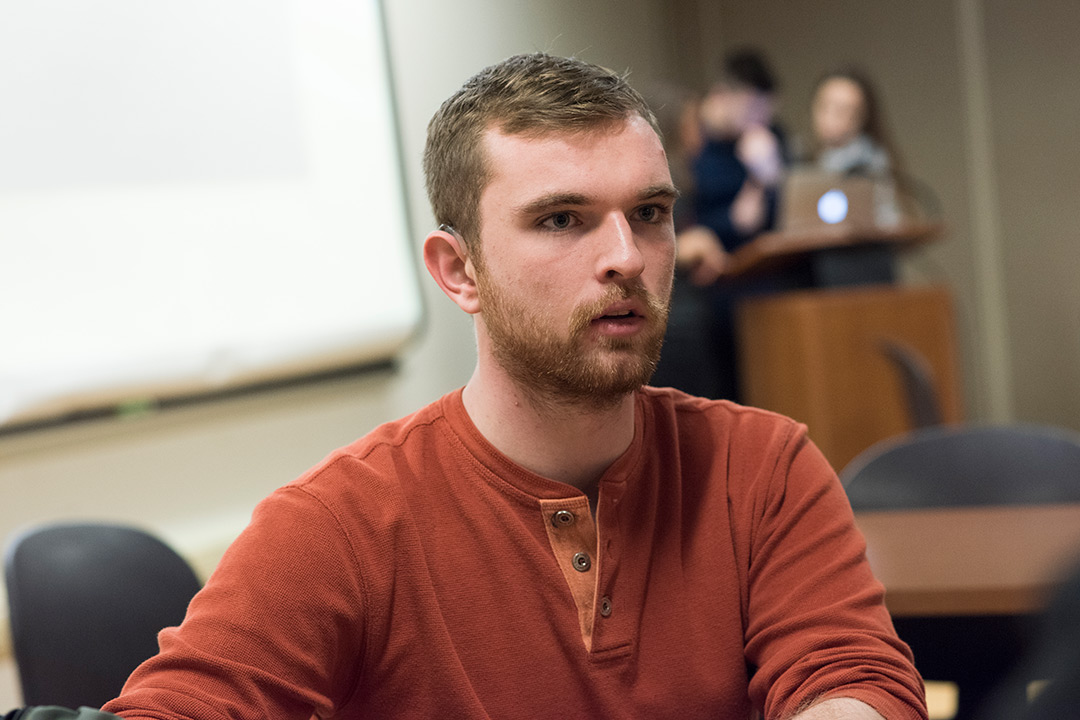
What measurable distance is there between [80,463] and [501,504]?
65.6 inches

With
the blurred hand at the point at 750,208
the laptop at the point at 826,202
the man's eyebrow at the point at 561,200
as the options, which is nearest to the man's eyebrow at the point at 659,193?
the man's eyebrow at the point at 561,200

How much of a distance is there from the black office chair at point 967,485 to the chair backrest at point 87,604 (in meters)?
1.16

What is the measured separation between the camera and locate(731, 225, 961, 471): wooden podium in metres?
3.59

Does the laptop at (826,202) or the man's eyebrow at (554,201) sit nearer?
the man's eyebrow at (554,201)

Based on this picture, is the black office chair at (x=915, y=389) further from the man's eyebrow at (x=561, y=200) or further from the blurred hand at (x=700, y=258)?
the man's eyebrow at (x=561, y=200)

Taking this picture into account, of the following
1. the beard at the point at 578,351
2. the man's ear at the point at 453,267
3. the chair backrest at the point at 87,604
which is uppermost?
the man's ear at the point at 453,267

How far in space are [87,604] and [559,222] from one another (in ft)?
2.85

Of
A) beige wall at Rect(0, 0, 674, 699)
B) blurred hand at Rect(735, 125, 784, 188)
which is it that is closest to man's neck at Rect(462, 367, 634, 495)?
beige wall at Rect(0, 0, 674, 699)

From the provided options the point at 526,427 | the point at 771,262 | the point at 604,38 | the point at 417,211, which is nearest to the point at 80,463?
the point at 417,211

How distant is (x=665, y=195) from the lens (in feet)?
3.74

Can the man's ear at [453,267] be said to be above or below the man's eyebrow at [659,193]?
below

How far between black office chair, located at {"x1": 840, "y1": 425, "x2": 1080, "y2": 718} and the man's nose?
923mm

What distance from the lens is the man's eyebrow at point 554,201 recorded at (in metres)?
1.08

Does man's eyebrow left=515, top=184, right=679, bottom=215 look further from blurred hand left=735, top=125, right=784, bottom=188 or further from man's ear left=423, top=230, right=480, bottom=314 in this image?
blurred hand left=735, top=125, right=784, bottom=188
